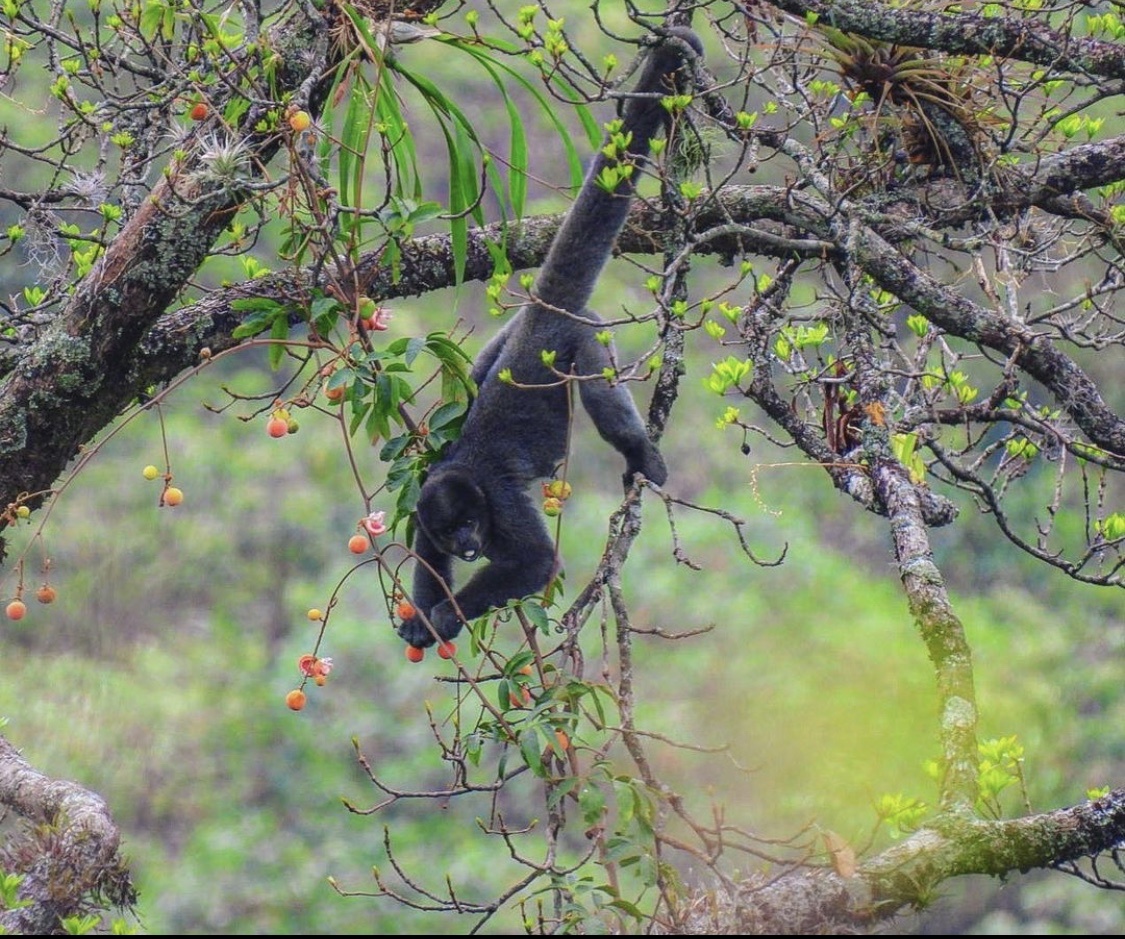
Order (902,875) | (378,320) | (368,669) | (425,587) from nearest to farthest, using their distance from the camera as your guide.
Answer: (902,875), (378,320), (425,587), (368,669)

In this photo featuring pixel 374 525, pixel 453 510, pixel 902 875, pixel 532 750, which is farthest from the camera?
pixel 453 510

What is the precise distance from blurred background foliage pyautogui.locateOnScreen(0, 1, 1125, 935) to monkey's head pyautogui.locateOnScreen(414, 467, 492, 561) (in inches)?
208

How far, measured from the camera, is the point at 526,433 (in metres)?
4.19

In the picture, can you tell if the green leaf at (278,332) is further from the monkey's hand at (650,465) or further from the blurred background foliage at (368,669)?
the blurred background foliage at (368,669)

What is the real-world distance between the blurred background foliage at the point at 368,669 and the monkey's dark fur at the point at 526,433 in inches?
196

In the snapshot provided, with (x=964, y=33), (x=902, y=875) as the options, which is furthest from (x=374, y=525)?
(x=964, y=33)

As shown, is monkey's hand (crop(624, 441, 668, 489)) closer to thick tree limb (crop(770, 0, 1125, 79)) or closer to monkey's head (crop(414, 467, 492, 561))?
monkey's head (crop(414, 467, 492, 561))

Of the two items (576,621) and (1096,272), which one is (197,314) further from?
(1096,272)

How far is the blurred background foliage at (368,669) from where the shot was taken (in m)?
9.49

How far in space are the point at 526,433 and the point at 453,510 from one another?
0.43 meters

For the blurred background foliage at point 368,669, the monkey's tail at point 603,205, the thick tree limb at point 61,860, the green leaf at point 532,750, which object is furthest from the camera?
the blurred background foliage at point 368,669

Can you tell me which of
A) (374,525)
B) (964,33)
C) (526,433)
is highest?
(964,33)

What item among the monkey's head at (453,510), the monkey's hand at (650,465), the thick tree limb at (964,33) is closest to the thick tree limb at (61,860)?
the monkey's head at (453,510)

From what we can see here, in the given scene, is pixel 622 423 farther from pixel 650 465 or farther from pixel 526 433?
pixel 526 433
